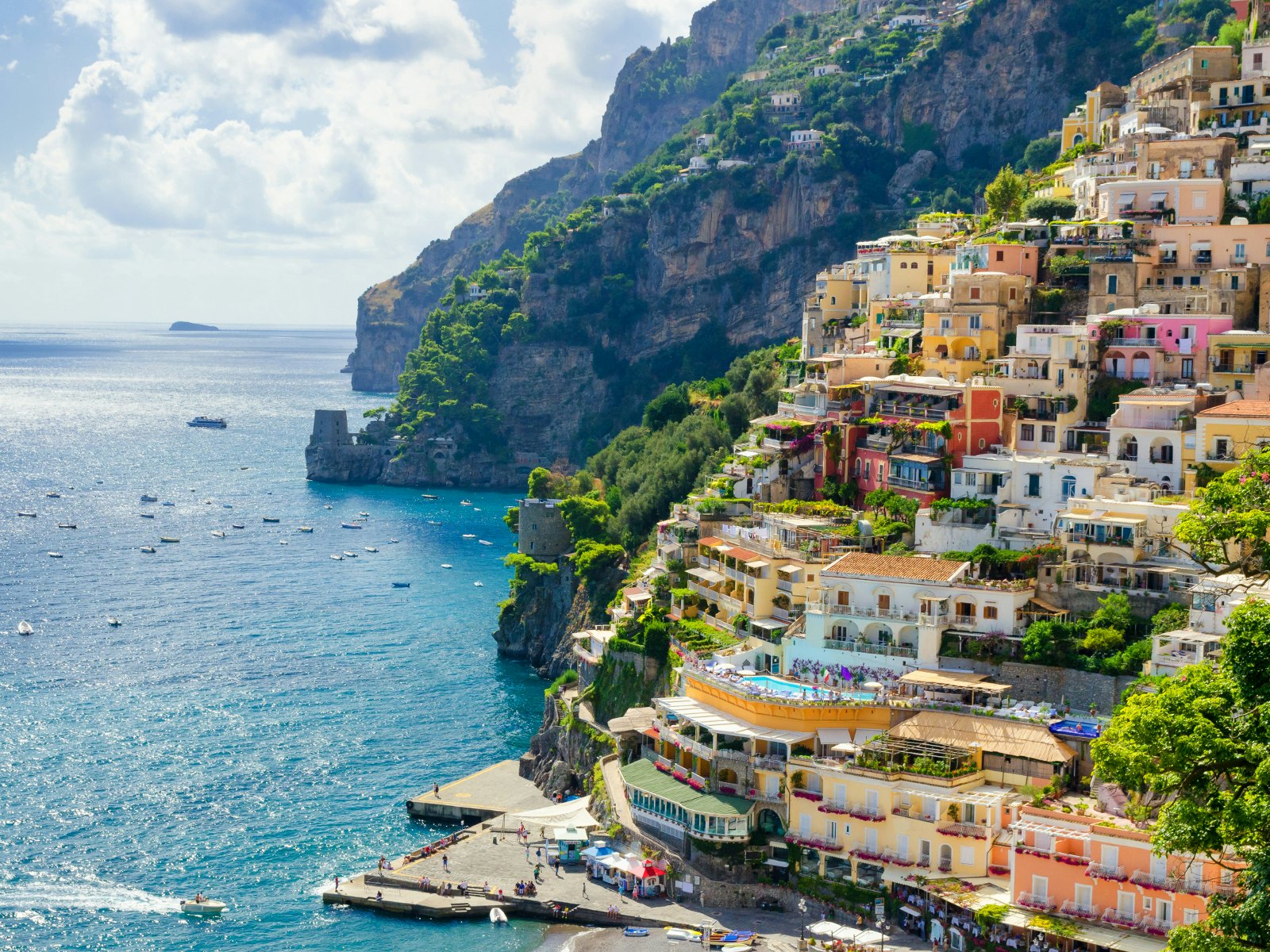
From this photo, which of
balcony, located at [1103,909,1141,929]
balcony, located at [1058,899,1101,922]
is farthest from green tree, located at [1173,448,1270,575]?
balcony, located at [1058,899,1101,922]

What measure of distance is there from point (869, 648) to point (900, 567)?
129 inches

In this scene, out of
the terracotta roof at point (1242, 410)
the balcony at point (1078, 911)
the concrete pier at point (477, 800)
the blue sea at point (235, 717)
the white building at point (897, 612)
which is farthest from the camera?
the concrete pier at point (477, 800)

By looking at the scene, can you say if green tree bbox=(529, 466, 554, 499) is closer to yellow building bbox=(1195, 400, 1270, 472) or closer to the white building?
the white building

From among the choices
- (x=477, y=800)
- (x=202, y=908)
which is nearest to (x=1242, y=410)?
(x=477, y=800)

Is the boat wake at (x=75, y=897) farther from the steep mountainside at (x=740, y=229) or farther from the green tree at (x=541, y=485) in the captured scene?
the steep mountainside at (x=740, y=229)

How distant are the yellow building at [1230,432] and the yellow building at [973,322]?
13.4 meters

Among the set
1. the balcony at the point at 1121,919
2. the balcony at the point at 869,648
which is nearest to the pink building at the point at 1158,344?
the balcony at the point at 869,648

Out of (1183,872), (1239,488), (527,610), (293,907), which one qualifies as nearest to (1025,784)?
(1183,872)

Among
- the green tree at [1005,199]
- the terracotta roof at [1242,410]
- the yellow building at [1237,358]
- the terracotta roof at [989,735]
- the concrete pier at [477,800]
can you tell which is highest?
the green tree at [1005,199]

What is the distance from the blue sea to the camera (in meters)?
62.4

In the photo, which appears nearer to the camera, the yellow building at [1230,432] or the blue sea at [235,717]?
the yellow building at [1230,432]

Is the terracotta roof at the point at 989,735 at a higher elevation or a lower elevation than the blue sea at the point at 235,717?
higher

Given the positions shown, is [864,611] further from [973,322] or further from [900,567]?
[973,322]

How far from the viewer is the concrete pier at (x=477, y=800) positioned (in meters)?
70.4
